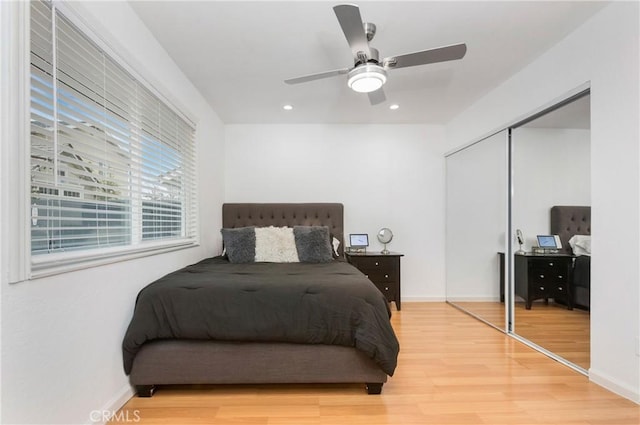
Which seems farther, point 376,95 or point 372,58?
point 376,95

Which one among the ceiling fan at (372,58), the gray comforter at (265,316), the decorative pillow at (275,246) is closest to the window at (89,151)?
the gray comforter at (265,316)

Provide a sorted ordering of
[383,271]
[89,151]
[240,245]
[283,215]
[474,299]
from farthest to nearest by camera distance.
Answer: [283,215], [383,271], [474,299], [240,245], [89,151]

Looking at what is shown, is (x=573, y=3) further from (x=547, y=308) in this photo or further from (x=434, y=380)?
(x=434, y=380)

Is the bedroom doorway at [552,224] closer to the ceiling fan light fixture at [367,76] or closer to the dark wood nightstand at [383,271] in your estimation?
the dark wood nightstand at [383,271]

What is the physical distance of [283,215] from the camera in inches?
155

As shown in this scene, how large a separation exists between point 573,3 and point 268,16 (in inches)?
75.2

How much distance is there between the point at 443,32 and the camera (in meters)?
2.13

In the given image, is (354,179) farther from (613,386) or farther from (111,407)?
(111,407)

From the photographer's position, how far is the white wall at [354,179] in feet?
13.5

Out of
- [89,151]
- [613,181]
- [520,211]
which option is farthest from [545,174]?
[89,151]

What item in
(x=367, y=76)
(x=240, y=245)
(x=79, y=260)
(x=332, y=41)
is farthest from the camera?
(x=240, y=245)

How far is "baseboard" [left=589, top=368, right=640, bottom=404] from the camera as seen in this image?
176 centimetres

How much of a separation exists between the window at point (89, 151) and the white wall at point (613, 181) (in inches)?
118

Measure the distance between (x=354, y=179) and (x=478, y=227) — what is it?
164 centimetres
